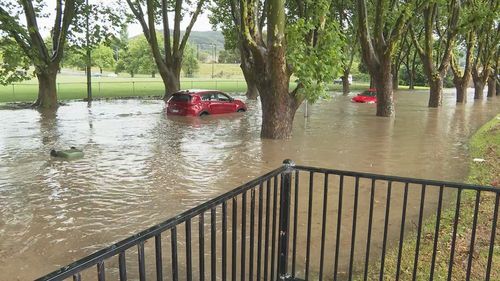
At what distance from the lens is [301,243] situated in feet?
18.5

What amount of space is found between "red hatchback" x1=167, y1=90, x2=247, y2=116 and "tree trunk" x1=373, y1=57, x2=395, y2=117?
7.37 metres

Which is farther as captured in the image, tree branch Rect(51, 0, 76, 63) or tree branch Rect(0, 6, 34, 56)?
tree branch Rect(51, 0, 76, 63)

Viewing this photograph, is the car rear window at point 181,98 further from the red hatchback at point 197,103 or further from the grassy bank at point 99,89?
the grassy bank at point 99,89

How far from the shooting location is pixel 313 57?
12.3m

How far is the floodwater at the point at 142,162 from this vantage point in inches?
236

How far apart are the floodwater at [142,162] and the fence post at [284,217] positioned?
257 cm

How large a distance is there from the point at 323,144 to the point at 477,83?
93.4 feet

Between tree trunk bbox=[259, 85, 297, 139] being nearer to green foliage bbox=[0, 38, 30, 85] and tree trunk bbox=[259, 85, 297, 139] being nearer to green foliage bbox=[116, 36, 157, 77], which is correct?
green foliage bbox=[0, 38, 30, 85]

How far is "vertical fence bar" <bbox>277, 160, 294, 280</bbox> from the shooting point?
3.89 m

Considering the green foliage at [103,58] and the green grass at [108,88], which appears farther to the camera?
the green foliage at [103,58]

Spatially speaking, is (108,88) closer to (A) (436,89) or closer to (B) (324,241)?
(A) (436,89)

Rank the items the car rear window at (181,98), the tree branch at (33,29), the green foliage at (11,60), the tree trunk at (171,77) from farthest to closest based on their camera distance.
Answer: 1. the tree trunk at (171,77)
2. the tree branch at (33,29)
3. the car rear window at (181,98)
4. the green foliage at (11,60)

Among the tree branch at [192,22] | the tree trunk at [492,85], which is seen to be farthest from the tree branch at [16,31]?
the tree trunk at [492,85]

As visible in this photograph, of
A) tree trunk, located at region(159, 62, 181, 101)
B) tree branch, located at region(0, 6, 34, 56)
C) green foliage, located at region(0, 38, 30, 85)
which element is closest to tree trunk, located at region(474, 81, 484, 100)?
tree trunk, located at region(159, 62, 181, 101)
